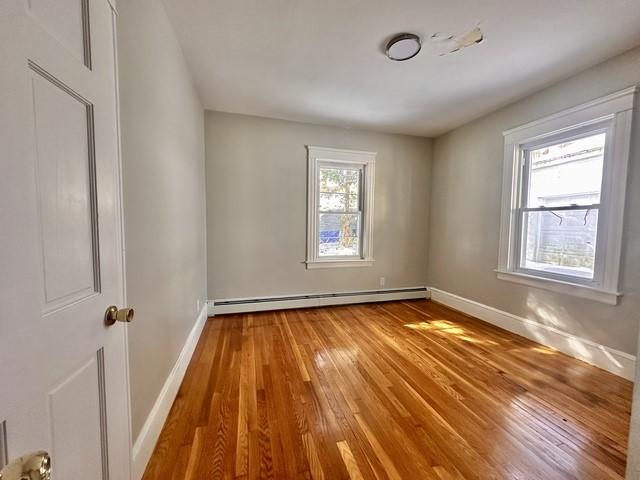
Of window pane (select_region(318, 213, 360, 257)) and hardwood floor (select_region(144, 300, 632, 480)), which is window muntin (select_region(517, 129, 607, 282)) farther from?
window pane (select_region(318, 213, 360, 257))

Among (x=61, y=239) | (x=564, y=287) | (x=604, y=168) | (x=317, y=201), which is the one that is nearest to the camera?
(x=61, y=239)

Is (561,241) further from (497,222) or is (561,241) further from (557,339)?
(557,339)

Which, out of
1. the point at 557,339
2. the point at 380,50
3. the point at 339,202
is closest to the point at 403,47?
the point at 380,50

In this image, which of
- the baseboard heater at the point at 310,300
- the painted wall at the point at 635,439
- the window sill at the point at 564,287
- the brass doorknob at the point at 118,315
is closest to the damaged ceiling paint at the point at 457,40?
the painted wall at the point at 635,439

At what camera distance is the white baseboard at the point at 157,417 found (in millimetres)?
1190

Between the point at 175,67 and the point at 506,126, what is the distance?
3.37 m

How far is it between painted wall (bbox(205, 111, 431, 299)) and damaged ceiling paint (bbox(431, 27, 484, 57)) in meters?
1.82

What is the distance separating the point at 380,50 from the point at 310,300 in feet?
→ 9.65

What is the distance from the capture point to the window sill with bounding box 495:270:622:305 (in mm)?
2134

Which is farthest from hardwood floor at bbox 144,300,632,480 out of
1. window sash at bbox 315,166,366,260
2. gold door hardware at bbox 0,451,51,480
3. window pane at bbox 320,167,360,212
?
window pane at bbox 320,167,360,212

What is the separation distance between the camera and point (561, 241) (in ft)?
8.29

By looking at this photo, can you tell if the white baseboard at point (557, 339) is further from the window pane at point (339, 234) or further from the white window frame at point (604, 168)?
the window pane at point (339, 234)

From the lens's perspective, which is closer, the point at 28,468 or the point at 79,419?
the point at 28,468

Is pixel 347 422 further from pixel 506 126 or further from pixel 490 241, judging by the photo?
pixel 506 126
